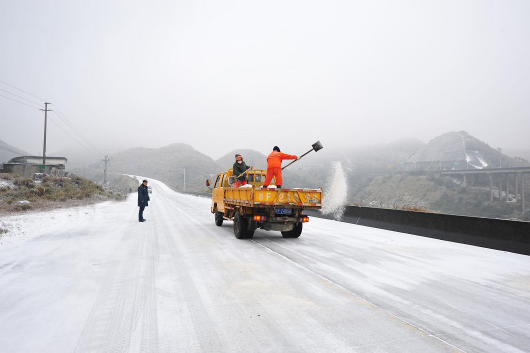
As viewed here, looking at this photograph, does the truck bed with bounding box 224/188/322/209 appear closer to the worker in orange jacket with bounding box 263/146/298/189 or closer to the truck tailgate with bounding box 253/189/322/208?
the truck tailgate with bounding box 253/189/322/208

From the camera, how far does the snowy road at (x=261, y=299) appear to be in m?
3.50

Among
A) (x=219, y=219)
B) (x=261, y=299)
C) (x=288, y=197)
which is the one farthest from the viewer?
(x=219, y=219)

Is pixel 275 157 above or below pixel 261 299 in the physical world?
above

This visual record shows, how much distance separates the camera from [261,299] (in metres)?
4.80

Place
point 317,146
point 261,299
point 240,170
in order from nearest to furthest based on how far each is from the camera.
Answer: point 261,299 → point 317,146 → point 240,170

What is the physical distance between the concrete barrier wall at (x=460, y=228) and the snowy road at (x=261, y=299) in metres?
0.45

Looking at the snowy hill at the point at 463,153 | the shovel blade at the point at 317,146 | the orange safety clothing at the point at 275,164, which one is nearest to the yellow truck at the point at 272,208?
the orange safety clothing at the point at 275,164

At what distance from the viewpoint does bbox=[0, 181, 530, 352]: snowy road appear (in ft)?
11.5

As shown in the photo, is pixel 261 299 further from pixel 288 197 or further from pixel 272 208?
pixel 288 197

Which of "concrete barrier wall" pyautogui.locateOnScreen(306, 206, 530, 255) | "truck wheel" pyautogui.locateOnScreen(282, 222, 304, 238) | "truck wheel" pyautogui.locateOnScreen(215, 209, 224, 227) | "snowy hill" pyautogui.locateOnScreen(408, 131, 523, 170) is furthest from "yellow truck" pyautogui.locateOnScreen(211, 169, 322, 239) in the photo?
"snowy hill" pyautogui.locateOnScreen(408, 131, 523, 170)

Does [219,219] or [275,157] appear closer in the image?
[275,157]

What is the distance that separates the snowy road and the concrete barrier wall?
45 cm

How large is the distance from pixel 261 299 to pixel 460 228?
771 centimetres

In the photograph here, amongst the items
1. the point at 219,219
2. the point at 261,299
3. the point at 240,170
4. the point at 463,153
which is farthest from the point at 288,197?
the point at 463,153
